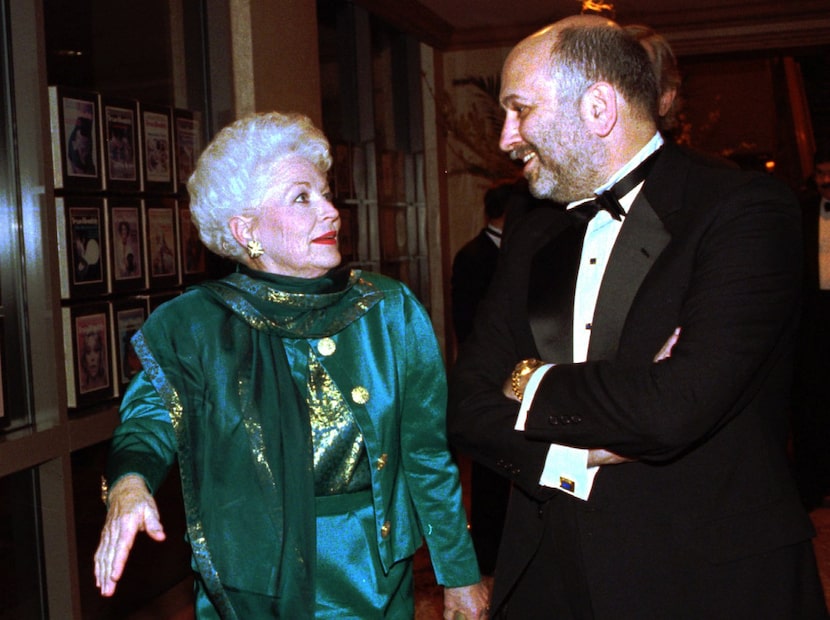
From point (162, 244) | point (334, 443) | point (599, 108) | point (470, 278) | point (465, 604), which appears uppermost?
point (599, 108)

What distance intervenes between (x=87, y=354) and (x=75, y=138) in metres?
0.78

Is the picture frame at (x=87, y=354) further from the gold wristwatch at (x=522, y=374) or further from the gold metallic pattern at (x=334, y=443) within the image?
the gold wristwatch at (x=522, y=374)

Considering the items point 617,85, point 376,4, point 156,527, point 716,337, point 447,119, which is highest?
point 376,4

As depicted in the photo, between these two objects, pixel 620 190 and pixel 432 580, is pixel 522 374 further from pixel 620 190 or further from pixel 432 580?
pixel 432 580

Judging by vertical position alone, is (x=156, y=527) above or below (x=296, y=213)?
below

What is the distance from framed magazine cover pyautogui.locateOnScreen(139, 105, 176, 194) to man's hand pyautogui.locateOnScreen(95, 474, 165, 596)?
2410 mm

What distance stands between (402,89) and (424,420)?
6120mm

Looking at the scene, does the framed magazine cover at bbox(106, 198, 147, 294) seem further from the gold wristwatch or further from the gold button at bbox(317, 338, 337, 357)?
the gold wristwatch

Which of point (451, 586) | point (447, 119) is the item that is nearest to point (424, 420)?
point (451, 586)

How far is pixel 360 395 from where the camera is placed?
206 centimetres

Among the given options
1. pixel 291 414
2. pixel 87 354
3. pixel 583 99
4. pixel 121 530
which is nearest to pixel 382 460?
pixel 291 414

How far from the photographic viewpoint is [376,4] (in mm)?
6543

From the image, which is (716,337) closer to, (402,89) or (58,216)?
(58,216)

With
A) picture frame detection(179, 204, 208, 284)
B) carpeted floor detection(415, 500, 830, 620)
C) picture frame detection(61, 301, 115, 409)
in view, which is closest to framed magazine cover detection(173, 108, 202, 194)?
picture frame detection(179, 204, 208, 284)
